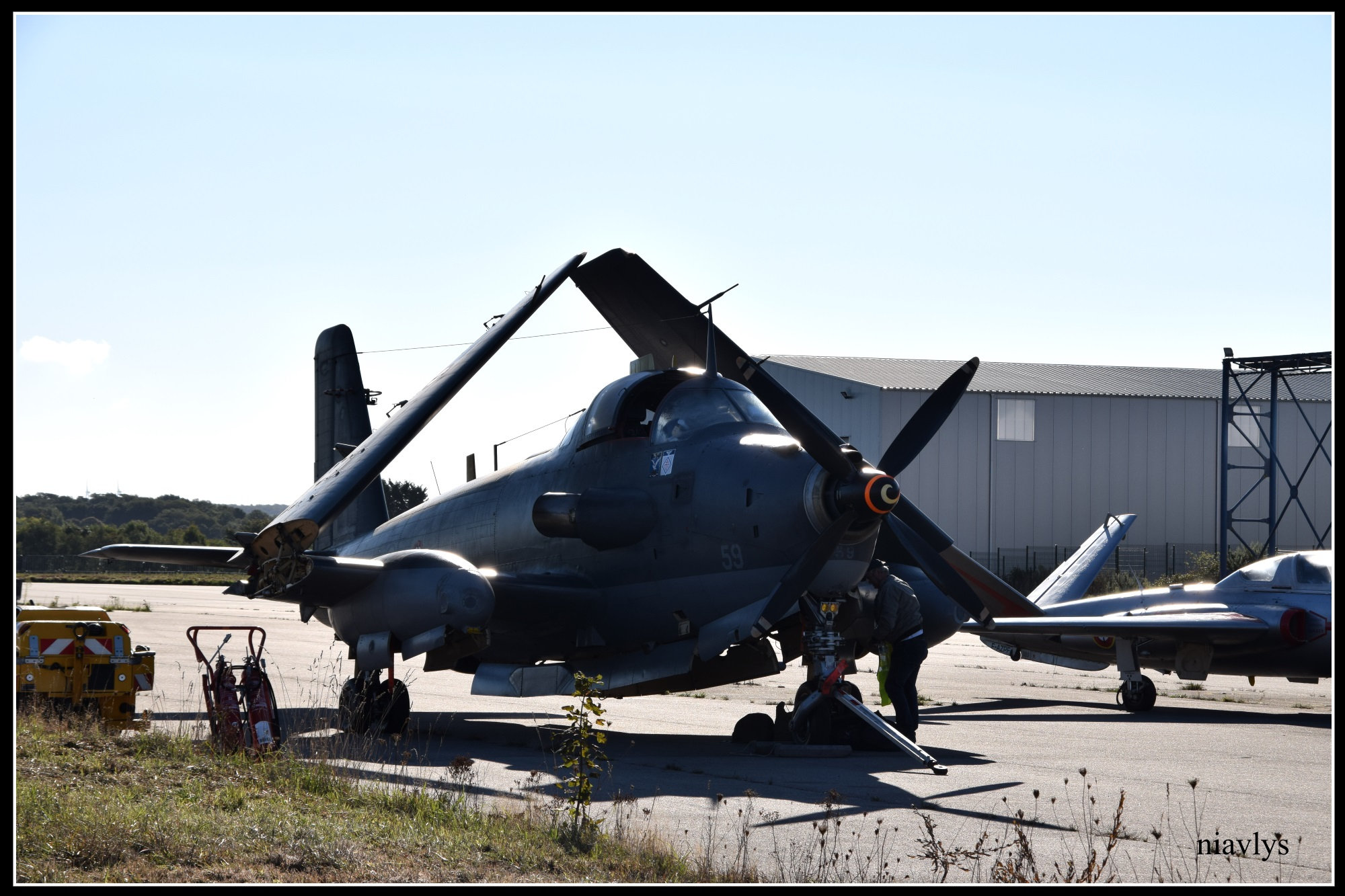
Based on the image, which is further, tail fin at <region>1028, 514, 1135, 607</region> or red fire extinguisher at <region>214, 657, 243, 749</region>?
tail fin at <region>1028, 514, 1135, 607</region>

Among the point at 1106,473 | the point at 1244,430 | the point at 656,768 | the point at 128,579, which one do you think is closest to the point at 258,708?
the point at 656,768

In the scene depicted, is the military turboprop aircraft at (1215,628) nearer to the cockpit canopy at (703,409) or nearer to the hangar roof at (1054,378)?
the cockpit canopy at (703,409)

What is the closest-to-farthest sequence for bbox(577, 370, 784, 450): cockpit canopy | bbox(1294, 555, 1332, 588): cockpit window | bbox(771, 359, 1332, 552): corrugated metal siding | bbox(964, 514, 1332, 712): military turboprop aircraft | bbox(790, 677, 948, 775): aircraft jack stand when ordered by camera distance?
bbox(790, 677, 948, 775): aircraft jack stand, bbox(577, 370, 784, 450): cockpit canopy, bbox(964, 514, 1332, 712): military turboprop aircraft, bbox(1294, 555, 1332, 588): cockpit window, bbox(771, 359, 1332, 552): corrugated metal siding

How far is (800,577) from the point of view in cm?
1198

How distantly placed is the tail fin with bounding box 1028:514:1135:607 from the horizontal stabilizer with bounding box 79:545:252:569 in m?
13.2

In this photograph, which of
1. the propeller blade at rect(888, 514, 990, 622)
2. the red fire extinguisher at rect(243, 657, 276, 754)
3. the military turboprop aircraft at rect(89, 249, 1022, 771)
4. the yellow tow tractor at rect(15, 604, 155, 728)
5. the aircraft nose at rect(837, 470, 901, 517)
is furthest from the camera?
the yellow tow tractor at rect(15, 604, 155, 728)

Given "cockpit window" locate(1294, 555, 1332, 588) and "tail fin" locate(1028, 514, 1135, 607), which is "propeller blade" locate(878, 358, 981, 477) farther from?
"tail fin" locate(1028, 514, 1135, 607)

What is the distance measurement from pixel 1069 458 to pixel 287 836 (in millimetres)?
45727

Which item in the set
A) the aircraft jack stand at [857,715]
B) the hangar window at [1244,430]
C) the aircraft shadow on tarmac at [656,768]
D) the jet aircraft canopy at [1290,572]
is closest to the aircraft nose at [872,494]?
the aircraft jack stand at [857,715]

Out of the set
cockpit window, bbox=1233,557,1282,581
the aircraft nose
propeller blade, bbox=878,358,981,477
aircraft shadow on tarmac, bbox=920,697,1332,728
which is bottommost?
aircraft shadow on tarmac, bbox=920,697,1332,728

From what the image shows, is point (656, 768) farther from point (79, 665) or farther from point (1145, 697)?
point (1145, 697)

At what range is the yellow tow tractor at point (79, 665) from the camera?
1340 cm

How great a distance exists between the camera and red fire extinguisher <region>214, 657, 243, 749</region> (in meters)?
11.5

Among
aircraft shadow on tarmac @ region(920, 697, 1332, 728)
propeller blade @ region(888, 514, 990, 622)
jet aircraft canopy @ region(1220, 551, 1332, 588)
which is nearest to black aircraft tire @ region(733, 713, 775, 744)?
propeller blade @ region(888, 514, 990, 622)
